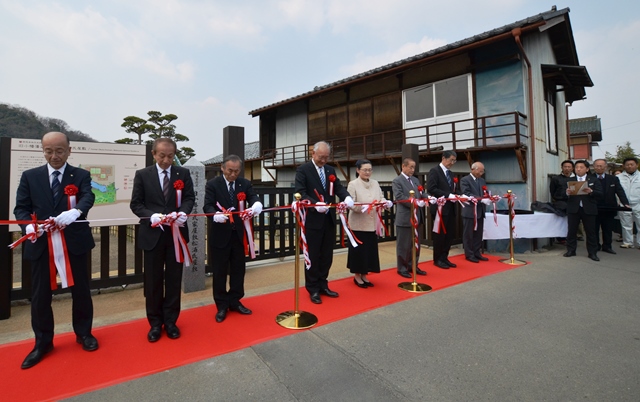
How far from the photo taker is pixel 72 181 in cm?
259

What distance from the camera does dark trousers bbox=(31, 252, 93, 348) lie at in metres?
2.45

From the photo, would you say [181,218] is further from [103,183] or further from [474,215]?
[474,215]

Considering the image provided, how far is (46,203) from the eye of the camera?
2.47 meters

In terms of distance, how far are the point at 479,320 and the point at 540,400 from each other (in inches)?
49.7

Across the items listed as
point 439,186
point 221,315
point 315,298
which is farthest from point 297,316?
point 439,186

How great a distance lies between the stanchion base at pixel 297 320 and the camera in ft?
10.0

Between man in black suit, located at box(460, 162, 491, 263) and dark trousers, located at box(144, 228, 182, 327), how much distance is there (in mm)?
5078

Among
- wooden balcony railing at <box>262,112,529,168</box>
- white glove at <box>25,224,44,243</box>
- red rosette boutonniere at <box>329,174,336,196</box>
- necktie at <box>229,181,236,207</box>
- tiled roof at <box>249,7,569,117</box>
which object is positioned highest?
tiled roof at <box>249,7,569,117</box>

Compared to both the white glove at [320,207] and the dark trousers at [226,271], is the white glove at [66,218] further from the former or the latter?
the white glove at [320,207]

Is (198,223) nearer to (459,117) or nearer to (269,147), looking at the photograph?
(459,117)

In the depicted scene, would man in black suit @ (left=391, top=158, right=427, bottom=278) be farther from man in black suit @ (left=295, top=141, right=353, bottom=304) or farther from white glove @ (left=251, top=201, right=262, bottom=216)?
white glove @ (left=251, top=201, right=262, bottom=216)

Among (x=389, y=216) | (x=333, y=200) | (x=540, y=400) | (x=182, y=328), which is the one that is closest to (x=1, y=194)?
(x=182, y=328)

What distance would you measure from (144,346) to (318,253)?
1940 millimetres

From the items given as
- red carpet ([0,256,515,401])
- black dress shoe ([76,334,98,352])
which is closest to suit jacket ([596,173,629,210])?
→ red carpet ([0,256,515,401])
